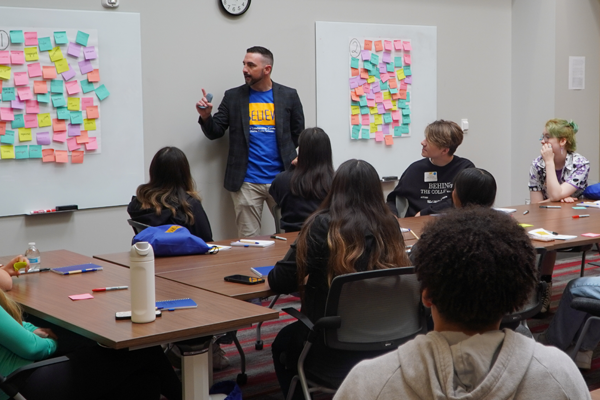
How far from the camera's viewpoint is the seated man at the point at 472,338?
97 cm

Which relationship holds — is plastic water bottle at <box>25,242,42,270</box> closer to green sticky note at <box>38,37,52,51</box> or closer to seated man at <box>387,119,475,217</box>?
green sticky note at <box>38,37,52,51</box>

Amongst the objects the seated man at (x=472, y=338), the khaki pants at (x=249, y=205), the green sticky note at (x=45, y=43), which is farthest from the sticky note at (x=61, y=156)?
the seated man at (x=472, y=338)

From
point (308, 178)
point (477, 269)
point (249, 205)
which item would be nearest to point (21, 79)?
point (249, 205)

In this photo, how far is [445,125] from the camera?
4.30m

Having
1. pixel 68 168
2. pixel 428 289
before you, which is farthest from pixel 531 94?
pixel 428 289

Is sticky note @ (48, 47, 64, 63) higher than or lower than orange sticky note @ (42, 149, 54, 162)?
higher

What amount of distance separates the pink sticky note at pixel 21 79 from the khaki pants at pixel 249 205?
1667mm

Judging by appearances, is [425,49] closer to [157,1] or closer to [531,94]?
[531,94]

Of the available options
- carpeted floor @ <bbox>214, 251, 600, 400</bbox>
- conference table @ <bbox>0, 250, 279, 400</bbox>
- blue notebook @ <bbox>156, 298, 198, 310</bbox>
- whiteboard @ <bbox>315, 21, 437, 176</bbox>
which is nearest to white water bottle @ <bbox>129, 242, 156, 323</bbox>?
conference table @ <bbox>0, 250, 279, 400</bbox>

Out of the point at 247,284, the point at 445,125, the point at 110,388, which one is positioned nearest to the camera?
the point at 110,388

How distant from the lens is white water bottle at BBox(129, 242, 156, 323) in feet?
6.20

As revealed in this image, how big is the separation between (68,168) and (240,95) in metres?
1.35

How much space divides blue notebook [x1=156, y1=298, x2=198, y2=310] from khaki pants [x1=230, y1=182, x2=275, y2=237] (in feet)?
9.45

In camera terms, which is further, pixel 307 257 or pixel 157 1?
pixel 157 1
